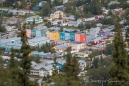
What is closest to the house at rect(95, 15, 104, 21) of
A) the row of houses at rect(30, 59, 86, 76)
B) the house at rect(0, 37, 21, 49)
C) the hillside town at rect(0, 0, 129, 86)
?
the hillside town at rect(0, 0, 129, 86)

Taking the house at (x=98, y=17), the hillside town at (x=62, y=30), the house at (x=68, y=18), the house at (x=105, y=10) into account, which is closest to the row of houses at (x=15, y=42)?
the hillside town at (x=62, y=30)

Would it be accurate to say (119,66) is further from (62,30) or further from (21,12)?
(21,12)

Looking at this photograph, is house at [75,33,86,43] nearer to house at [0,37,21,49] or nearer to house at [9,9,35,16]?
house at [0,37,21,49]

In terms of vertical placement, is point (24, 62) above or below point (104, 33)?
above

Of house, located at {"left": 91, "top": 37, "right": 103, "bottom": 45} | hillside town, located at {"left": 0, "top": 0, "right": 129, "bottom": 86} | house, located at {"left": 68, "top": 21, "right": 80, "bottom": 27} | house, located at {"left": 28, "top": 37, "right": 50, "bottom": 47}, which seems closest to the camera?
hillside town, located at {"left": 0, "top": 0, "right": 129, "bottom": 86}

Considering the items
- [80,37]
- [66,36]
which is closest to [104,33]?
[80,37]

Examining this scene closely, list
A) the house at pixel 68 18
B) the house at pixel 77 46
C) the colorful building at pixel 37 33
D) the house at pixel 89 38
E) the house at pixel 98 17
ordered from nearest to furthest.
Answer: the house at pixel 77 46, the house at pixel 89 38, the colorful building at pixel 37 33, the house at pixel 98 17, the house at pixel 68 18

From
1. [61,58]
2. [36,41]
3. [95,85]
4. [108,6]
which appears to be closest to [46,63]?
[61,58]

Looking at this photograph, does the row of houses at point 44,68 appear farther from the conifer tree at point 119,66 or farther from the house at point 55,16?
the conifer tree at point 119,66
